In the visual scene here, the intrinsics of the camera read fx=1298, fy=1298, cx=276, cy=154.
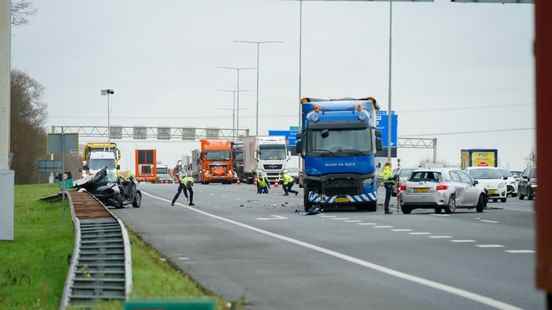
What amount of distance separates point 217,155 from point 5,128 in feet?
247

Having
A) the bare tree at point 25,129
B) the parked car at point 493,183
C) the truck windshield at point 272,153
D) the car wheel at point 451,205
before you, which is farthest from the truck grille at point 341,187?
the bare tree at point 25,129

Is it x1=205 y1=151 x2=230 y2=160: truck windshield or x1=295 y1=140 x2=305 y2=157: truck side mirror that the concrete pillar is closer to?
x1=295 y1=140 x2=305 y2=157: truck side mirror

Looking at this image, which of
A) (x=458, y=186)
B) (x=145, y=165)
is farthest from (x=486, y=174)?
(x=145, y=165)

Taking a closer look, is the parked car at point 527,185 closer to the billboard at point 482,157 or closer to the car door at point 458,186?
the car door at point 458,186

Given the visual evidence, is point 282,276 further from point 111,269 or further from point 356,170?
point 356,170

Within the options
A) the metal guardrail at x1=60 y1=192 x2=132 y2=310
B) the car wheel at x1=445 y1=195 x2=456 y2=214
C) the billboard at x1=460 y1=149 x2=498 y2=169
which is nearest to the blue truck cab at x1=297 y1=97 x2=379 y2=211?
the car wheel at x1=445 y1=195 x2=456 y2=214

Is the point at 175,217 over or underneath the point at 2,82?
underneath

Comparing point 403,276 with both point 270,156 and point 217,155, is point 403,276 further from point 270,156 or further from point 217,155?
point 217,155

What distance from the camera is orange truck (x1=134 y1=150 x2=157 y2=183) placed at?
111 metres

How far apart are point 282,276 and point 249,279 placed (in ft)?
1.94

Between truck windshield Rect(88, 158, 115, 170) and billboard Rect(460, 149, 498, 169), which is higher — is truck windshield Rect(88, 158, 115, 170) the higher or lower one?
the lower one

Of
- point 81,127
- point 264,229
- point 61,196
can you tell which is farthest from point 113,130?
point 264,229

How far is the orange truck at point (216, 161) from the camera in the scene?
10069cm

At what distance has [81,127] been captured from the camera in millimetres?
146500
